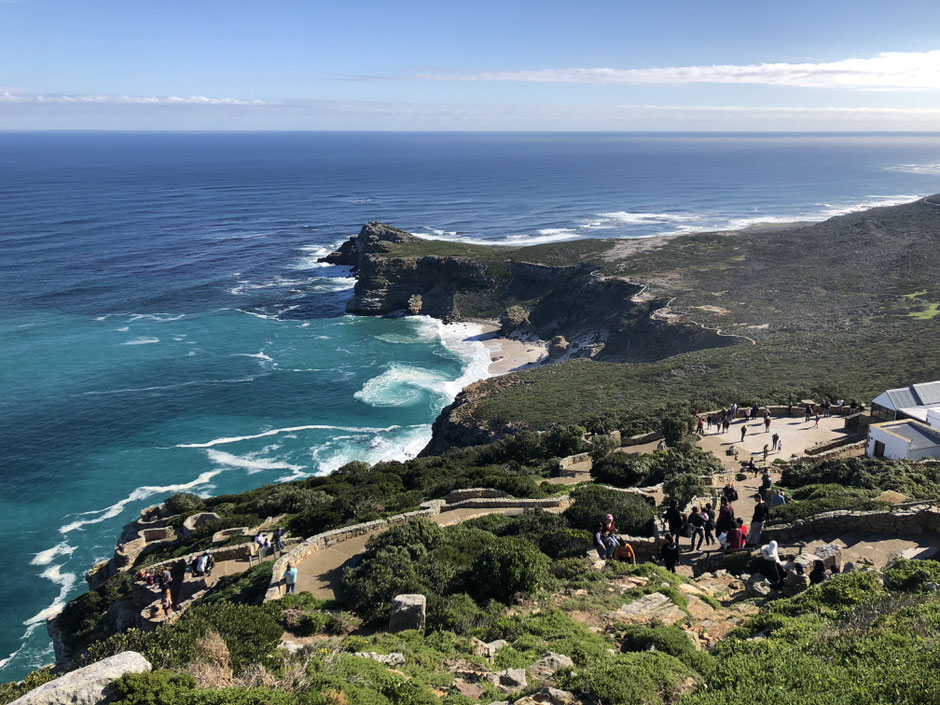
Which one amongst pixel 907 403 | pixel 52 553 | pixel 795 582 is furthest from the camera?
pixel 52 553

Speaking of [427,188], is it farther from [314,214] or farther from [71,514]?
[71,514]

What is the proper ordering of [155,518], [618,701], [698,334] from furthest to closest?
[698,334]
[155,518]
[618,701]

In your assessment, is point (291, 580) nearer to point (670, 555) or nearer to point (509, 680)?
point (509, 680)

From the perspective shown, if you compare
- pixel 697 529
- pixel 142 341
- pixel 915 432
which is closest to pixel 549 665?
pixel 697 529

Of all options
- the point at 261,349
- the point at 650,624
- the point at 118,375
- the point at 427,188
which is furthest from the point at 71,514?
the point at 427,188

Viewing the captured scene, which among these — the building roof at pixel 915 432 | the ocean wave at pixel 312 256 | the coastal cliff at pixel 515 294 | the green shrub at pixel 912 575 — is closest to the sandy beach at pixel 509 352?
the coastal cliff at pixel 515 294

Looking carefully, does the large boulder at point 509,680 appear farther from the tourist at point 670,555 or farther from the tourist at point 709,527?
the tourist at point 709,527

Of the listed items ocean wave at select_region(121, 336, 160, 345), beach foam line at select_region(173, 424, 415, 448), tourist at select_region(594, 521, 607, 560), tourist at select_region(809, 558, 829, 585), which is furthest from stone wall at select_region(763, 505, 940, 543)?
ocean wave at select_region(121, 336, 160, 345)
